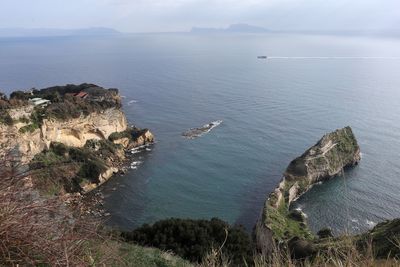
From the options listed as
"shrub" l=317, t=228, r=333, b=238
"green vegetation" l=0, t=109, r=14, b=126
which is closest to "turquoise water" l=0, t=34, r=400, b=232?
"shrub" l=317, t=228, r=333, b=238

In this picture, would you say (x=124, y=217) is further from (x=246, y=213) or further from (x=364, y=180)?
(x=364, y=180)

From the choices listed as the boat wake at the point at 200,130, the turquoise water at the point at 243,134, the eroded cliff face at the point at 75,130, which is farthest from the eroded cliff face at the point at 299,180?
the eroded cliff face at the point at 75,130

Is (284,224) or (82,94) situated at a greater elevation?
(82,94)

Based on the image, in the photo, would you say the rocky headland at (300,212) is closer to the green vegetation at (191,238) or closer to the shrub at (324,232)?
the shrub at (324,232)

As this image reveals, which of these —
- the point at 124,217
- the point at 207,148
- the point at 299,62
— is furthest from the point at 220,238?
the point at 299,62

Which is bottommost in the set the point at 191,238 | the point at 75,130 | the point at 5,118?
the point at 75,130

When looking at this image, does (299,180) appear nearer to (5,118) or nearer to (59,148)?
(59,148)

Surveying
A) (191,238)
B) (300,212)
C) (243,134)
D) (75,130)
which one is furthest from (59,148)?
(191,238)
